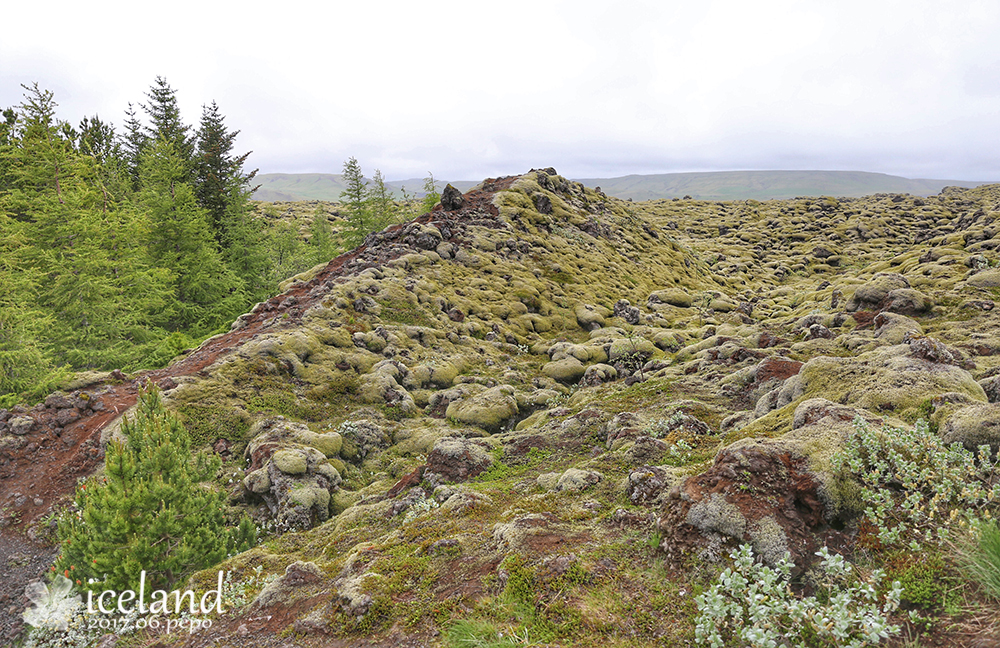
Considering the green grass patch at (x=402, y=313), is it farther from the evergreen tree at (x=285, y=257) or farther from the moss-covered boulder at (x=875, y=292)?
the evergreen tree at (x=285, y=257)

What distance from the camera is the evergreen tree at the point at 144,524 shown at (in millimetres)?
9258

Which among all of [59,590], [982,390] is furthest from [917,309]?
[59,590]

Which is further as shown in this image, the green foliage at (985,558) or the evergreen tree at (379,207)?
the evergreen tree at (379,207)

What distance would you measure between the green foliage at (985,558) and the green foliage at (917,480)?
19cm

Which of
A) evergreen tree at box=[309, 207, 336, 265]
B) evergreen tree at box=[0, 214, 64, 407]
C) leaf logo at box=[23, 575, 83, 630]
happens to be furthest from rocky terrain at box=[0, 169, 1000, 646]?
evergreen tree at box=[309, 207, 336, 265]

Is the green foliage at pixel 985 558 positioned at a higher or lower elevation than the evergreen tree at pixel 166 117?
lower

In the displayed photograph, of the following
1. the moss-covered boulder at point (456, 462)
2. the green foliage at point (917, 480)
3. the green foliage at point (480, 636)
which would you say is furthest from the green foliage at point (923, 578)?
the moss-covered boulder at point (456, 462)

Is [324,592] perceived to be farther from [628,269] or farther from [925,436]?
[628,269]

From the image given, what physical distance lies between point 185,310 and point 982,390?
45.0 m

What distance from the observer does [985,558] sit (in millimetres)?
4512

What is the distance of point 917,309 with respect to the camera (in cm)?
1869

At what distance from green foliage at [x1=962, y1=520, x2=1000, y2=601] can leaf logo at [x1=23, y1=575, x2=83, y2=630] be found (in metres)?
14.6

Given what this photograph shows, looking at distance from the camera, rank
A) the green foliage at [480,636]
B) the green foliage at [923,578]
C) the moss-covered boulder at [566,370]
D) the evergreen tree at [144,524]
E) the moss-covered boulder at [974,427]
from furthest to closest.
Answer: the moss-covered boulder at [566,370], the evergreen tree at [144,524], the moss-covered boulder at [974,427], the green foliage at [480,636], the green foliage at [923,578]

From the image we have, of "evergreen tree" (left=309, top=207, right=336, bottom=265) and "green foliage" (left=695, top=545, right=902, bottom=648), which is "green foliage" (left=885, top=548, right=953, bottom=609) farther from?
"evergreen tree" (left=309, top=207, right=336, bottom=265)
